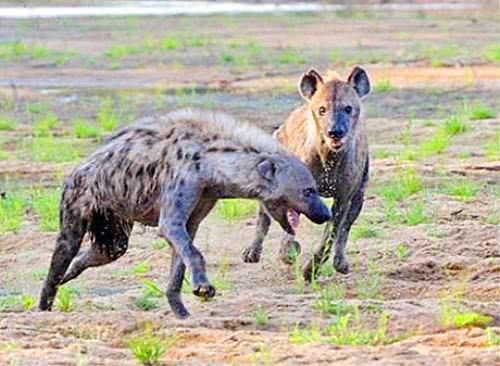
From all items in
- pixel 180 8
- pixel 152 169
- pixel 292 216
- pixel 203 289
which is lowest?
pixel 180 8

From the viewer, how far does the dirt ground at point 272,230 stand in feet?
21.1

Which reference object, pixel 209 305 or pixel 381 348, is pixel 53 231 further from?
pixel 381 348

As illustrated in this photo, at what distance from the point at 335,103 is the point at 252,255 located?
1.07m

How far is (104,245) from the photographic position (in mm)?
7906

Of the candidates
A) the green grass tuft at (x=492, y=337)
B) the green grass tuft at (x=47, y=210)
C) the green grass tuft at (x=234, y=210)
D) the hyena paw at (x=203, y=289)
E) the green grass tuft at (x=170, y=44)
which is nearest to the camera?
the green grass tuft at (x=492, y=337)

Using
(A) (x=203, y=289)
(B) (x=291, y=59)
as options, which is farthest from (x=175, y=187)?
(B) (x=291, y=59)

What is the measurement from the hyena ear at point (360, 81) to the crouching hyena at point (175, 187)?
64.6 inches

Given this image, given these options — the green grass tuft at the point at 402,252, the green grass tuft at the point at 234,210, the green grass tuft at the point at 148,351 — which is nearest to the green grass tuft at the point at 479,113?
the green grass tuft at the point at 234,210

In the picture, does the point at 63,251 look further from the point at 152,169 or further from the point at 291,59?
the point at 291,59

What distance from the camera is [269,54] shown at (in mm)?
23922

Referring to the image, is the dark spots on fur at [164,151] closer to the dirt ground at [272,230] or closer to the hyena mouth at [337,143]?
the dirt ground at [272,230]

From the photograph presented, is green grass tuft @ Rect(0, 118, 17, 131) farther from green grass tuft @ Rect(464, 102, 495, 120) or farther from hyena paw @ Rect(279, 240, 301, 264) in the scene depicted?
hyena paw @ Rect(279, 240, 301, 264)

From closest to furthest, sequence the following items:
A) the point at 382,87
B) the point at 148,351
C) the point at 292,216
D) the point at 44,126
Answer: the point at 148,351 → the point at 292,216 → the point at 44,126 → the point at 382,87

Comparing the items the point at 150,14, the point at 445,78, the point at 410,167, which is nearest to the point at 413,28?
the point at 150,14
